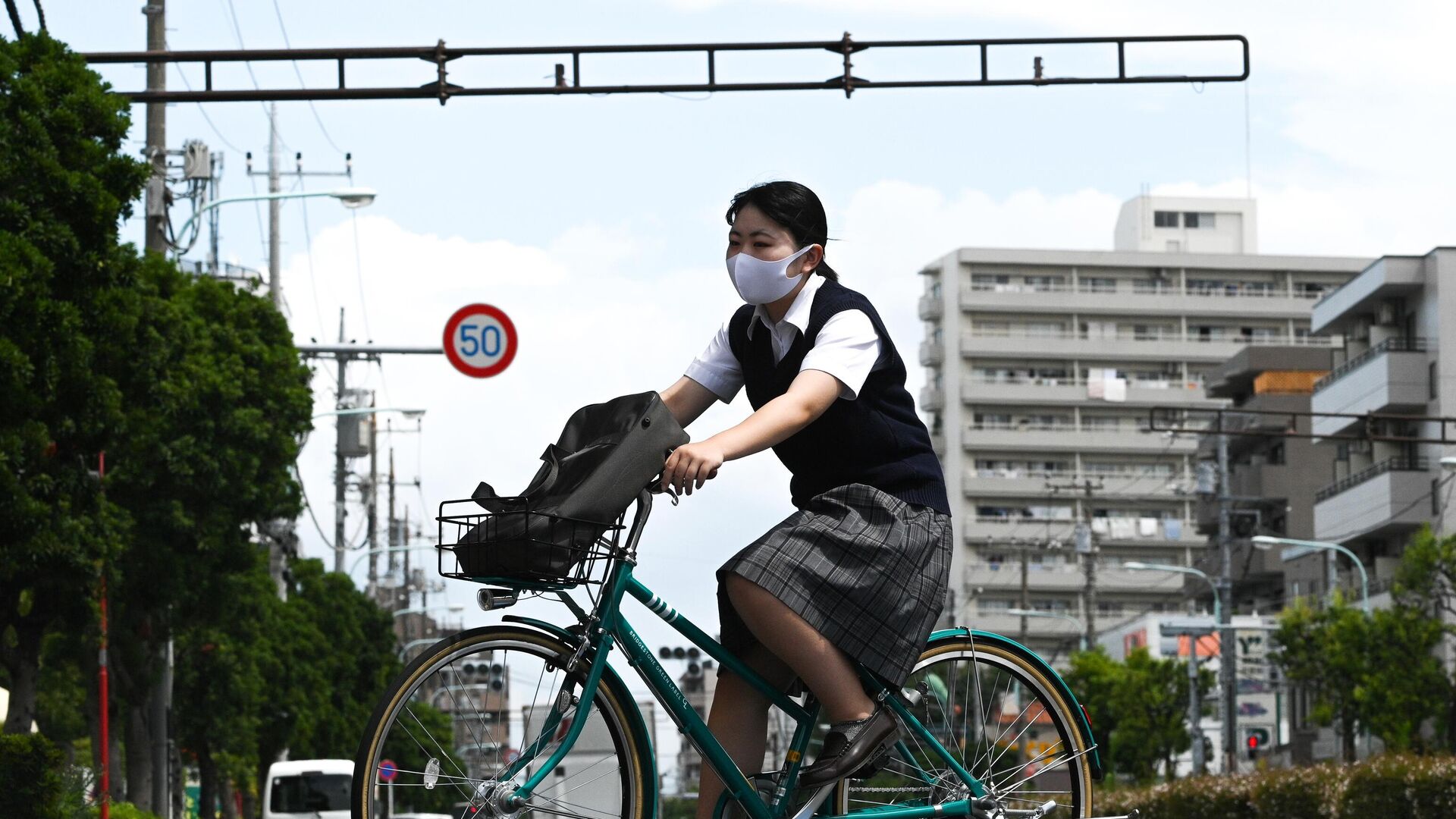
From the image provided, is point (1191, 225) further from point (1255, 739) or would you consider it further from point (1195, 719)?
point (1255, 739)

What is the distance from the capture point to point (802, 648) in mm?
4766

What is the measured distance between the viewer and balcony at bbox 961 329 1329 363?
115 meters

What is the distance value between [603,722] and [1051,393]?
112 meters

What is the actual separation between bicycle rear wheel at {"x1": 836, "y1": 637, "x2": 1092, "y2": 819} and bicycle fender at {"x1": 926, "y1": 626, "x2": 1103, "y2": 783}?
0.01 metres

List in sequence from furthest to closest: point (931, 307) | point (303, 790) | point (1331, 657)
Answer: point (931, 307) < point (1331, 657) < point (303, 790)

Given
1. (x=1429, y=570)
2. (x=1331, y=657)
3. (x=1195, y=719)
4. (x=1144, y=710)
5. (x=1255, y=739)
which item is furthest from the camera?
(x=1144, y=710)

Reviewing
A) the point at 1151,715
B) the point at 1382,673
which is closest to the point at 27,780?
the point at 1382,673

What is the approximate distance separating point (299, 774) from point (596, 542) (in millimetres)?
34248

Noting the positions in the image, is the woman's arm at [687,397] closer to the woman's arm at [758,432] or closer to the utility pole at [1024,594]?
the woman's arm at [758,432]

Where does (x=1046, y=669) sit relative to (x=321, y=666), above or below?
above

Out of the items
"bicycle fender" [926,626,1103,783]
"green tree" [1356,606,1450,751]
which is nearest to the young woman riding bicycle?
"bicycle fender" [926,626,1103,783]

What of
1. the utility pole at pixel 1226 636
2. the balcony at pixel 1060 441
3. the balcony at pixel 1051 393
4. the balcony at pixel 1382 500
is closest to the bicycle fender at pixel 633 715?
the utility pole at pixel 1226 636

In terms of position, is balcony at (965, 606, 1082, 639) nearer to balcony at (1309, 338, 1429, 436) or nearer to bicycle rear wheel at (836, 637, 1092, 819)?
balcony at (1309, 338, 1429, 436)

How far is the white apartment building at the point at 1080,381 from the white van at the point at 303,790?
7919 cm
